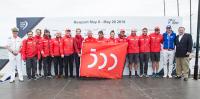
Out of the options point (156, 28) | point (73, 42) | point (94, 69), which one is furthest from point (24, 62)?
point (156, 28)

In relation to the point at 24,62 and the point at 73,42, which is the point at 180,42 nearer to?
the point at 73,42

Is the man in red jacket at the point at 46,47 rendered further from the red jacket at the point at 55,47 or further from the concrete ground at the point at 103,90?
the concrete ground at the point at 103,90

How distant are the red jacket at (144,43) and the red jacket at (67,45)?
8.44ft

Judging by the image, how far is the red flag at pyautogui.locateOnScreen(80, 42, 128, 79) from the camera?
42.6 ft

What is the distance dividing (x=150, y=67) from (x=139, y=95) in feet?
18.1

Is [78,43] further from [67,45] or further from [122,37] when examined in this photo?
[122,37]

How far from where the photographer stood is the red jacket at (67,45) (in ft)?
44.7

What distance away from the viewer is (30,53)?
43.6 ft

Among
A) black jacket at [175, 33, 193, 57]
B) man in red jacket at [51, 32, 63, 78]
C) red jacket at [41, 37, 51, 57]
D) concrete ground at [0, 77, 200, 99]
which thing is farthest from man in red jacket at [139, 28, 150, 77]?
red jacket at [41, 37, 51, 57]

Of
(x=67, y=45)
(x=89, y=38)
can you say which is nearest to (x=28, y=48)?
(x=67, y=45)

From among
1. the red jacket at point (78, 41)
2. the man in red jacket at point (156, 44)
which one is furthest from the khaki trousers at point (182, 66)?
the red jacket at point (78, 41)

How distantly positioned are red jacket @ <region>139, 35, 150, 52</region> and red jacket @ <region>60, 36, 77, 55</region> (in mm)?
2574

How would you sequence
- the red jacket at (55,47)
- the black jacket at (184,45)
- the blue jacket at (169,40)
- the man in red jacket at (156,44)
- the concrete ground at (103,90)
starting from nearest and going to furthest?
the concrete ground at (103,90), the black jacket at (184,45), the blue jacket at (169,40), the man in red jacket at (156,44), the red jacket at (55,47)

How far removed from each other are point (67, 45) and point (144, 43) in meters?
2.91
